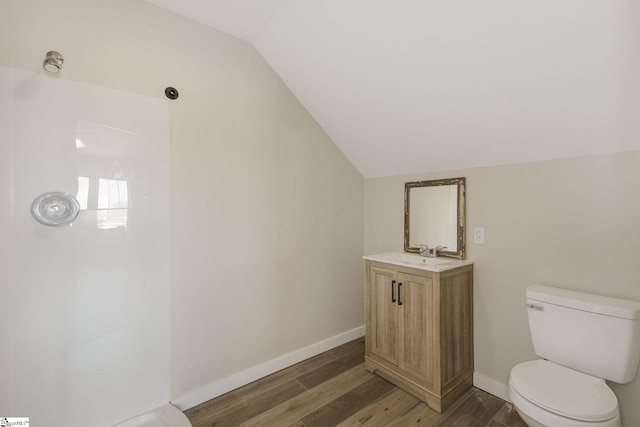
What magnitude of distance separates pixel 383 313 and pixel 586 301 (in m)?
1.22

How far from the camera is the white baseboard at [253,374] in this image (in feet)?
6.33

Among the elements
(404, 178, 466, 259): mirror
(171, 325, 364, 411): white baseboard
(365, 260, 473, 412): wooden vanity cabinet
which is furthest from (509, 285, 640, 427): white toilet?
(171, 325, 364, 411): white baseboard

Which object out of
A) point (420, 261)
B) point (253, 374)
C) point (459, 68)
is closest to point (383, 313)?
point (420, 261)

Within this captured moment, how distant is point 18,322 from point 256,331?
135 centimetres

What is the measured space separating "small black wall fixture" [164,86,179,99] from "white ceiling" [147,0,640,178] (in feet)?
1.67

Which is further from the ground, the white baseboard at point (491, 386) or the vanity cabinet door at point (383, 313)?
the vanity cabinet door at point (383, 313)

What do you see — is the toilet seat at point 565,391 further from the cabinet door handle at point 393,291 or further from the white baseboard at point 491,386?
the cabinet door handle at point 393,291

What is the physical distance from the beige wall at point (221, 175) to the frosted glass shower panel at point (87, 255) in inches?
4.0

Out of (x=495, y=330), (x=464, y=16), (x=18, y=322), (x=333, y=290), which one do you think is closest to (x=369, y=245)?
(x=333, y=290)

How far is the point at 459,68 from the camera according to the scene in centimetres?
163

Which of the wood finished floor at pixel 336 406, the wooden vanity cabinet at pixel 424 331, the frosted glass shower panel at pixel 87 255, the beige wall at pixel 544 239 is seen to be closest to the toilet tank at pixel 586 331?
the beige wall at pixel 544 239

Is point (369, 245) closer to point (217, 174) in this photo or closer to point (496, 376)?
point (496, 376)

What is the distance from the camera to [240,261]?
2168mm

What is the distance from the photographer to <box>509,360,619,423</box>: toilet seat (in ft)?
4.09
